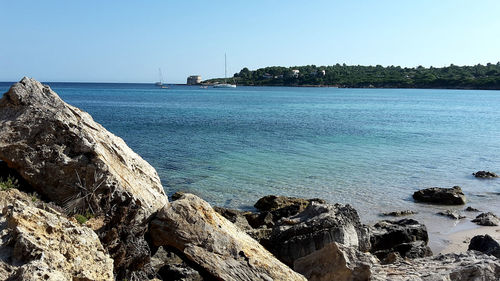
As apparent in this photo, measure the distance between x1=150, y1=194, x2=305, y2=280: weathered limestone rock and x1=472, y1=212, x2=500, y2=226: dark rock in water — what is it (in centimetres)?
999

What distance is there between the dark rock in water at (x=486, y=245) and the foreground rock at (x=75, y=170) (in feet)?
23.1

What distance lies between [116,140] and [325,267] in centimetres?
428

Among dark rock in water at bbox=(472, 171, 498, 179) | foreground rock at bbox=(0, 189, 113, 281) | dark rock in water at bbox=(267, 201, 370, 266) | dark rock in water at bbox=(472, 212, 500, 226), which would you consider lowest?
dark rock in water at bbox=(472, 171, 498, 179)

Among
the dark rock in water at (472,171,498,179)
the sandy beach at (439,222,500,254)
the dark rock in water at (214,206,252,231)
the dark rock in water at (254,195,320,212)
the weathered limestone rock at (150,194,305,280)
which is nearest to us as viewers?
the weathered limestone rock at (150,194,305,280)

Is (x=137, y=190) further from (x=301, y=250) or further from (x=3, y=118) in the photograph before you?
(x=301, y=250)

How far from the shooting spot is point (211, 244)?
7.09m

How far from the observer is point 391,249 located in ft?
35.8

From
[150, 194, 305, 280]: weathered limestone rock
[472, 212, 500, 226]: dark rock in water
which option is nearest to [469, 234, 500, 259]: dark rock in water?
[472, 212, 500, 226]: dark rock in water

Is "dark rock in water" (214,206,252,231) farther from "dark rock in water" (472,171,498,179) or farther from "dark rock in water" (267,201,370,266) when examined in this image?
"dark rock in water" (472,171,498,179)

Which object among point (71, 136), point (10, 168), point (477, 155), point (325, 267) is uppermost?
point (71, 136)

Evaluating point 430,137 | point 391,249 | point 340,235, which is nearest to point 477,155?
point 430,137

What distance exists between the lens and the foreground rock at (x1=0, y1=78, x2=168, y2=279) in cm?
714

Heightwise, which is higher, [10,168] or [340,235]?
[10,168]

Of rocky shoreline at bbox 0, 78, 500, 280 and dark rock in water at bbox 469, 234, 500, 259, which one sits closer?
rocky shoreline at bbox 0, 78, 500, 280
